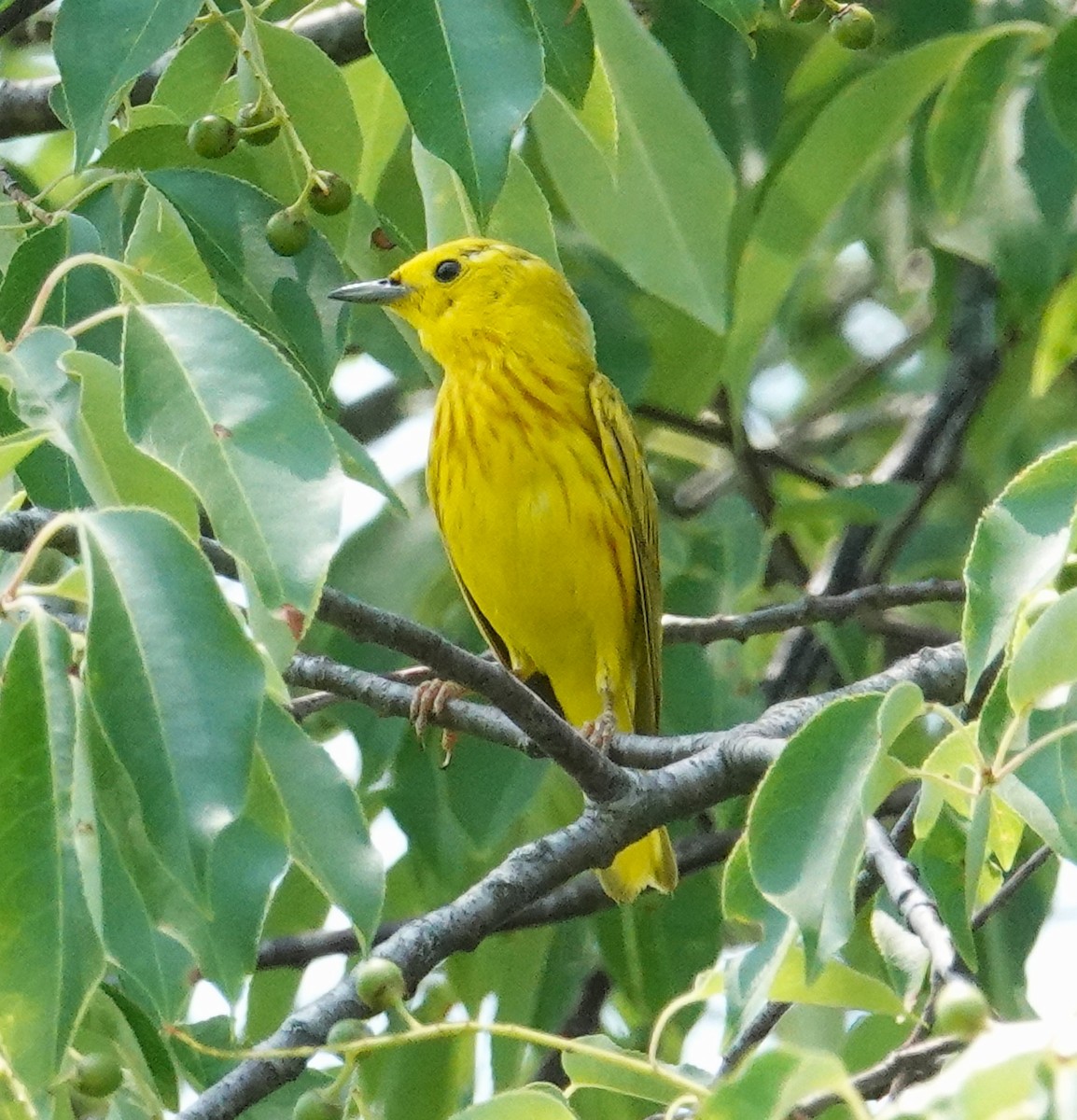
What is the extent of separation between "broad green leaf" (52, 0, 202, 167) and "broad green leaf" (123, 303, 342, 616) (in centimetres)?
47

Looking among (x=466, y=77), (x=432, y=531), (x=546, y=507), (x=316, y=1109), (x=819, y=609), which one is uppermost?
(x=466, y=77)

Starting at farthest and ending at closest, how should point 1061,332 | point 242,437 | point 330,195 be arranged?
1. point 1061,332
2. point 330,195
3. point 242,437

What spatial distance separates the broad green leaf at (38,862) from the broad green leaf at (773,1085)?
0.71 m

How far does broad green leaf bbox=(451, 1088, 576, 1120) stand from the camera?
2049 mm

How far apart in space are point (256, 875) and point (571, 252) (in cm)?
389

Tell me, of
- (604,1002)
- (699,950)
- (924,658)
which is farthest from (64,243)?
(604,1002)

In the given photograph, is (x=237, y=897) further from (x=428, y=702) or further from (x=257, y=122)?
(x=428, y=702)

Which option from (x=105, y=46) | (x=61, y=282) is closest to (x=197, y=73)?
(x=61, y=282)

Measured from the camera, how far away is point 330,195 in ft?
11.3

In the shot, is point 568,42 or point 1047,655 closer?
point 1047,655

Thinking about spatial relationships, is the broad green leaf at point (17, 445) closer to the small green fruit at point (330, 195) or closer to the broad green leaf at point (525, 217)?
the small green fruit at point (330, 195)

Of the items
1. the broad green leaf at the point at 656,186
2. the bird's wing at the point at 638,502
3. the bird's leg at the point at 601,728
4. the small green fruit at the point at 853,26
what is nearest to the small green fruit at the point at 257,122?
the broad green leaf at the point at 656,186

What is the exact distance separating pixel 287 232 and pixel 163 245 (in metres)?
0.22

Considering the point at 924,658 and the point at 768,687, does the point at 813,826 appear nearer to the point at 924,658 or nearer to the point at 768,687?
the point at 924,658
